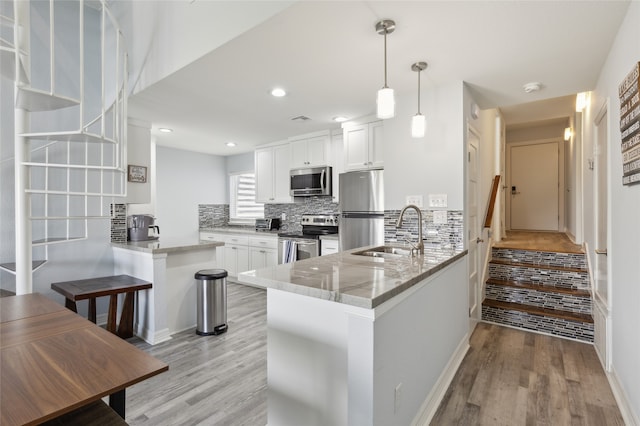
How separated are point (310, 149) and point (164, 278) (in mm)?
2587

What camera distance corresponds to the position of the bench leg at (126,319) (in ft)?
9.46

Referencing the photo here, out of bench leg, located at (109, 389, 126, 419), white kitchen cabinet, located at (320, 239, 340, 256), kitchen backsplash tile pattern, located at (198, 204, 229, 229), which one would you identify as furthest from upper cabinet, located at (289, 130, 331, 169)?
bench leg, located at (109, 389, 126, 419)

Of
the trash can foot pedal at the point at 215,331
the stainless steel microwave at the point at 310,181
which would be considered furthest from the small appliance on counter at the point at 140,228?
the stainless steel microwave at the point at 310,181

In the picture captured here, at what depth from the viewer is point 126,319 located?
9.57ft

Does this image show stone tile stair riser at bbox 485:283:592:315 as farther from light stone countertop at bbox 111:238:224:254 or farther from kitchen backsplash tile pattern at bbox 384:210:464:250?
light stone countertop at bbox 111:238:224:254

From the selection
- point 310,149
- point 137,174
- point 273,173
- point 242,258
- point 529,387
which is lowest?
point 529,387

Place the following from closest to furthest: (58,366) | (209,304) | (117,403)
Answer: (58,366), (117,403), (209,304)

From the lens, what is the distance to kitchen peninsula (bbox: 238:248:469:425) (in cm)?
122

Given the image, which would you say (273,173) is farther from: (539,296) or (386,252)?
(539,296)

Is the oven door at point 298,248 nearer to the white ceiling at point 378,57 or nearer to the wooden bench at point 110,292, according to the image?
the white ceiling at point 378,57

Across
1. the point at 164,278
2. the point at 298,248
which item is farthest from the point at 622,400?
the point at 164,278

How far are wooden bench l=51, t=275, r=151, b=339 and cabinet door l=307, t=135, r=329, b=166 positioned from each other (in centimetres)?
260

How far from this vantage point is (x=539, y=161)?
243 inches

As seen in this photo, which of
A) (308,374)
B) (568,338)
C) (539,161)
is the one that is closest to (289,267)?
(308,374)
